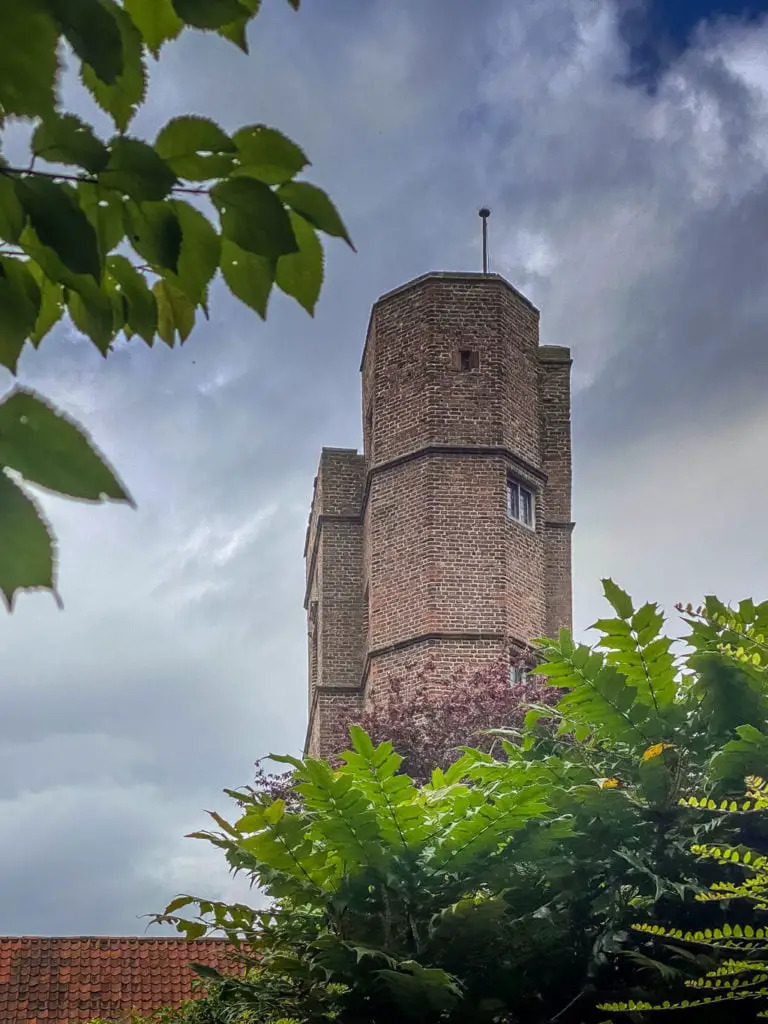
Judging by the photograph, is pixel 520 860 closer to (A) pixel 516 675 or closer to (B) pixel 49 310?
(B) pixel 49 310

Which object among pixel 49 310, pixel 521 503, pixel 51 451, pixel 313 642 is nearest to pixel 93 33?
pixel 51 451

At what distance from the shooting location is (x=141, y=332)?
5.11 feet

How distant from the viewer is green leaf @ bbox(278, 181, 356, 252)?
4.50 ft

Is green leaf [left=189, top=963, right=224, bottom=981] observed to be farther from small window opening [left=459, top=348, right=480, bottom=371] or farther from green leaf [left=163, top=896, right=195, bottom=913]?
small window opening [left=459, top=348, right=480, bottom=371]

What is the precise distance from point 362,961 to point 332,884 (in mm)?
346

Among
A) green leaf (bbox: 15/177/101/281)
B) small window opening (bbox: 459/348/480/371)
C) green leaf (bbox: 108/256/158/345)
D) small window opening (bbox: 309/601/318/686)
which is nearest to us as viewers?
green leaf (bbox: 15/177/101/281)

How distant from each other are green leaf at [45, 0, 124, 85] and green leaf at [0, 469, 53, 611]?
1.22 feet

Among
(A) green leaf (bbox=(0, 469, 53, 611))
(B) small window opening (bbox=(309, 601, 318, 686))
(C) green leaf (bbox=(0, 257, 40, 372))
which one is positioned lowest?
(A) green leaf (bbox=(0, 469, 53, 611))

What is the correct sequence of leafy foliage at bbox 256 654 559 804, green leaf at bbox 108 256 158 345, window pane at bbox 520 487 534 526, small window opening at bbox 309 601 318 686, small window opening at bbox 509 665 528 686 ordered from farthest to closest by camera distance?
small window opening at bbox 309 601 318 686 < window pane at bbox 520 487 534 526 < small window opening at bbox 509 665 528 686 < leafy foliage at bbox 256 654 559 804 < green leaf at bbox 108 256 158 345

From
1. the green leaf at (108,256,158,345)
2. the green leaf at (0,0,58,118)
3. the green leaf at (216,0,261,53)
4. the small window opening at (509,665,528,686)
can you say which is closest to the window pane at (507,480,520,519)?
the small window opening at (509,665,528,686)

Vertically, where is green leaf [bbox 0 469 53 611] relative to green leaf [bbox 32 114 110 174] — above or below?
below

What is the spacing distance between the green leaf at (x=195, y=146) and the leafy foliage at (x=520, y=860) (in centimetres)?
312

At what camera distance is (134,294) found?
1.55 metres

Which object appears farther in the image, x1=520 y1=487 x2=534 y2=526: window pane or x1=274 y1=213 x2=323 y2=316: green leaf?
x1=520 y1=487 x2=534 y2=526: window pane
